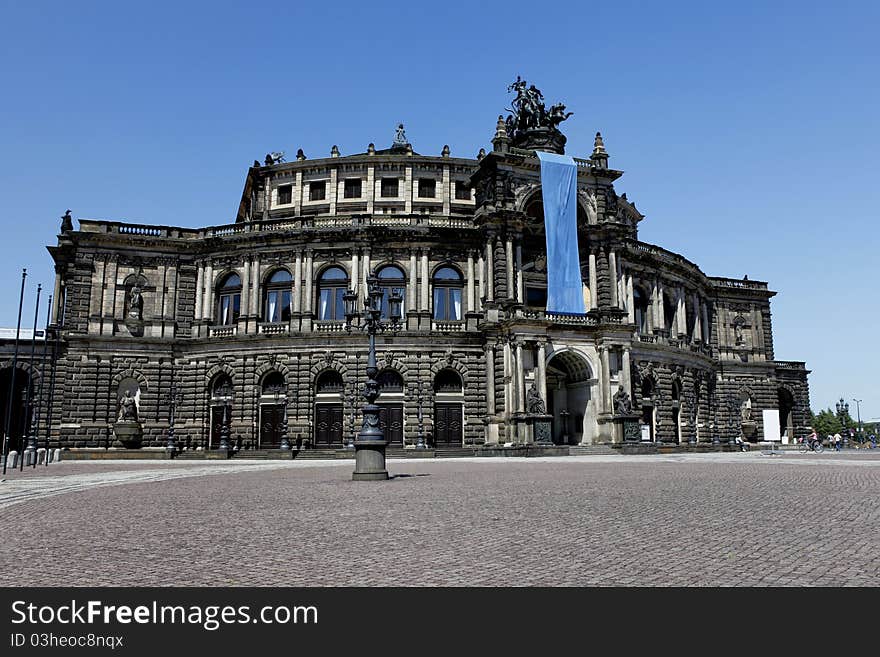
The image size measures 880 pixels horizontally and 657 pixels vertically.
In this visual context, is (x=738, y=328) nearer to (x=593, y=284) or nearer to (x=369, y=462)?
(x=593, y=284)

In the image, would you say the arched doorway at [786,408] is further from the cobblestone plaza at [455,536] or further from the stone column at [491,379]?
the cobblestone plaza at [455,536]

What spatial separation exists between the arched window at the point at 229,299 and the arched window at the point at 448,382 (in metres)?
14.3

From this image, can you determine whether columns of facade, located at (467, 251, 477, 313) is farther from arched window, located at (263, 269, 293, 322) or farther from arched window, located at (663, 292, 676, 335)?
arched window, located at (663, 292, 676, 335)

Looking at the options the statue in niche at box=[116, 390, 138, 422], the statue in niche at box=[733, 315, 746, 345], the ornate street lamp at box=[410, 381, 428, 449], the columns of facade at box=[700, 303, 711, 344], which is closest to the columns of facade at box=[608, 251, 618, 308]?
the ornate street lamp at box=[410, 381, 428, 449]

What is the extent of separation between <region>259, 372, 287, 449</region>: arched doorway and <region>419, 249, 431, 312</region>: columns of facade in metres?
10.1

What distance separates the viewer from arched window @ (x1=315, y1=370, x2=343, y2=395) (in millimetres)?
46500

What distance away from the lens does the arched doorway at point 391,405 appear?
150 ft

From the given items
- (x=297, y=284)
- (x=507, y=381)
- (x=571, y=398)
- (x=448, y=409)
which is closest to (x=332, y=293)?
(x=297, y=284)

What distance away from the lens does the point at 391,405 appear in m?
46.2

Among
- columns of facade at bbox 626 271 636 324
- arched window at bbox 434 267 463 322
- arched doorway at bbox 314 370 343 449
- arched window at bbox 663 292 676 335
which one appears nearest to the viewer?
arched doorway at bbox 314 370 343 449

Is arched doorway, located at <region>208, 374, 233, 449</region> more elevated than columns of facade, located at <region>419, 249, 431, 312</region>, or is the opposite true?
columns of facade, located at <region>419, 249, 431, 312</region>

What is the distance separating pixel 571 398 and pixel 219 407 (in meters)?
23.3

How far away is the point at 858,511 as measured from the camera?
1105 centimetres
